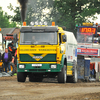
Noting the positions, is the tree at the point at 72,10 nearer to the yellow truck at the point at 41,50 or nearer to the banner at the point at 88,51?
the banner at the point at 88,51

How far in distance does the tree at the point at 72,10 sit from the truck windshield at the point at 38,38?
38.9 meters

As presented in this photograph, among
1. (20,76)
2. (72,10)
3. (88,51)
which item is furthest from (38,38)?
(72,10)

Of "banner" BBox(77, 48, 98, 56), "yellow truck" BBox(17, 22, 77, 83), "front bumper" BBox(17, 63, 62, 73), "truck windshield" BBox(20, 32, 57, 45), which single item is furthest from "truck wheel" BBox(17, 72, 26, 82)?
"banner" BBox(77, 48, 98, 56)

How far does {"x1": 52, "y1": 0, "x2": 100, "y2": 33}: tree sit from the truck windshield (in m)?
38.9

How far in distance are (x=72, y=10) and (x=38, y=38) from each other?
138 ft

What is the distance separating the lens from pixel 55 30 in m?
17.7

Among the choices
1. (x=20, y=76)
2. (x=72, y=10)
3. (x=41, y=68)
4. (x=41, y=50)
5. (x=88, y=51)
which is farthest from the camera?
(x=72, y=10)

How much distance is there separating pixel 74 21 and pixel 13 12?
10308 mm

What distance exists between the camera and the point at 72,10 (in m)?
59.2

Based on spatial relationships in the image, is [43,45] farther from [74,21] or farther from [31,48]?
[74,21]

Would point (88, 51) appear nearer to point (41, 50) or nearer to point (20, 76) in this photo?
point (20, 76)

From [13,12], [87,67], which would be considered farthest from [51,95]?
[13,12]

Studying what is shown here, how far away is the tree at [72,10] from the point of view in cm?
5672

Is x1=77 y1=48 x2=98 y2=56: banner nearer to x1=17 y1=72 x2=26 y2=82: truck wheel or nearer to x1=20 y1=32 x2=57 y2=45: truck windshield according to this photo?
x1=17 y1=72 x2=26 y2=82: truck wheel
